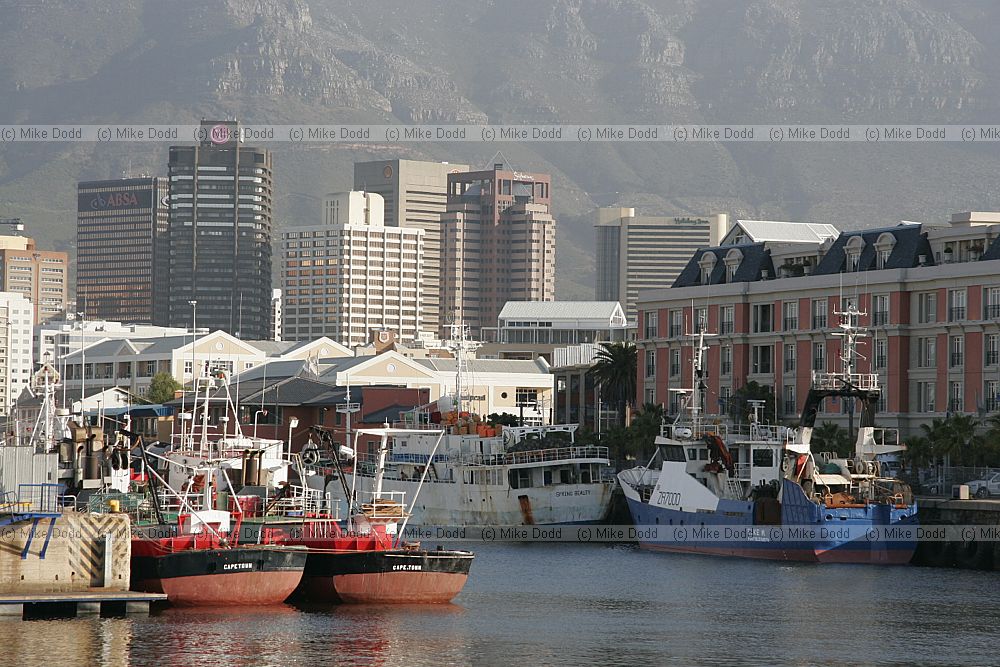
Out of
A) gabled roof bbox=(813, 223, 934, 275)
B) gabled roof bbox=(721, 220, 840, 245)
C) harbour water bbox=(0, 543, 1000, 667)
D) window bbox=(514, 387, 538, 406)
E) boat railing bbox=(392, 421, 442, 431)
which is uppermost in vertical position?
gabled roof bbox=(721, 220, 840, 245)

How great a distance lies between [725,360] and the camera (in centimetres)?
13325

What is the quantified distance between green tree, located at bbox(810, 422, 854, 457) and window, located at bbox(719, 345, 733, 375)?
1765 centimetres

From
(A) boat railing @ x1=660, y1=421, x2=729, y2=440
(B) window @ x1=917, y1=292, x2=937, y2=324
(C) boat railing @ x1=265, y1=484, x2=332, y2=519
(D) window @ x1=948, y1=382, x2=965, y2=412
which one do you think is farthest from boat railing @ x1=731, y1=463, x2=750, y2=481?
(C) boat railing @ x1=265, y1=484, x2=332, y2=519

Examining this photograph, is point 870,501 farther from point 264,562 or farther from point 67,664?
point 67,664

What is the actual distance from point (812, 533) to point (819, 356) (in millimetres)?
32946

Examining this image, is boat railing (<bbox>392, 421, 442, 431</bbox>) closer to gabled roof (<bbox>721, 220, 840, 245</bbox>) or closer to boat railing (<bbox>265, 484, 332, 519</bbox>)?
gabled roof (<bbox>721, 220, 840, 245</bbox>)

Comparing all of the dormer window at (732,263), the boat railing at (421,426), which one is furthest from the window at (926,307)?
the boat railing at (421,426)

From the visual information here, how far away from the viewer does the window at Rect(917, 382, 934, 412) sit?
11674 cm

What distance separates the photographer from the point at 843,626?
218 ft

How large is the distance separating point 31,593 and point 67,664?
9.57m

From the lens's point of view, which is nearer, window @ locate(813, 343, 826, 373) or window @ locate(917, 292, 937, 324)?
window @ locate(917, 292, 937, 324)

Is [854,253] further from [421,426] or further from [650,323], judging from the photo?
[421,426]

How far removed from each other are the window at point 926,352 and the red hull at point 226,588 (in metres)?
60.1

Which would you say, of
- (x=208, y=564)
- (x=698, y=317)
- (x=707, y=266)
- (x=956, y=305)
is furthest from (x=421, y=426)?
(x=208, y=564)
